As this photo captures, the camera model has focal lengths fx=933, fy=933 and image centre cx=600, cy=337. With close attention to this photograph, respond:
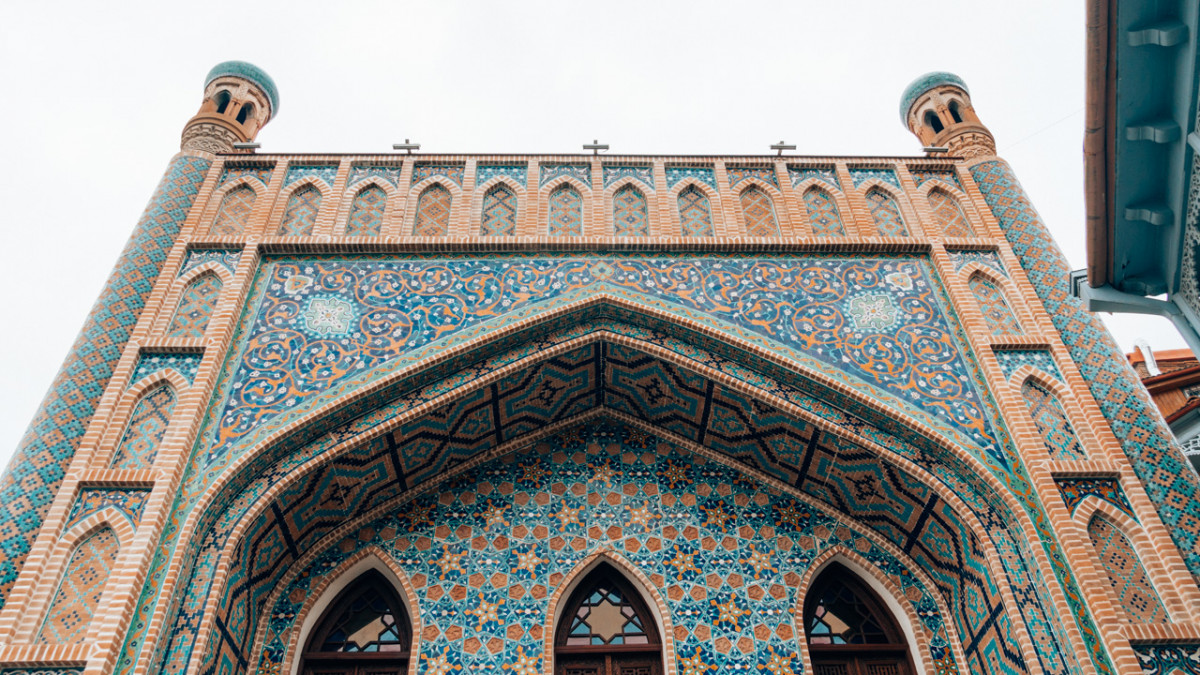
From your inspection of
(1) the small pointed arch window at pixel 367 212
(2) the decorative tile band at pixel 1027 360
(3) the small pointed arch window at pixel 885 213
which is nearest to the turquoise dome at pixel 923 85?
(3) the small pointed arch window at pixel 885 213

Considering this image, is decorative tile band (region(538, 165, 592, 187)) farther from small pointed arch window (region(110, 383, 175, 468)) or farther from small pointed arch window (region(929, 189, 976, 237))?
small pointed arch window (region(110, 383, 175, 468))

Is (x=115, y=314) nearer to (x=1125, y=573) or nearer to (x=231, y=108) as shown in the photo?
(x=231, y=108)

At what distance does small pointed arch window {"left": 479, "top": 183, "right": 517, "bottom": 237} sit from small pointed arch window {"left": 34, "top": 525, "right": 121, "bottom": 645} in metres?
3.13

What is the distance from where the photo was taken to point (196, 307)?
6133 millimetres

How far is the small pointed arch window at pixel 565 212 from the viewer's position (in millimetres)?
6828

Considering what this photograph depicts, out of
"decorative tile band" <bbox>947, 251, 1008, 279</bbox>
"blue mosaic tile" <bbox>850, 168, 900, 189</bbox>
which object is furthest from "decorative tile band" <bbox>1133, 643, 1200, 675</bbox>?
"blue mosaic tile" <bbox>850, 168, 900, 189</bbox>

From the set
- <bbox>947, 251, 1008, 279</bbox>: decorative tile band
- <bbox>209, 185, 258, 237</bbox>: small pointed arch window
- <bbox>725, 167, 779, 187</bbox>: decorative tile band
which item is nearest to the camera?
<bbox>947, 251, 1008, 279</bbox>: decorative tile band

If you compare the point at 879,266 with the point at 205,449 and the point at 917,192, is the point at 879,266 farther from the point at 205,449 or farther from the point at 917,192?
the point at 205,449

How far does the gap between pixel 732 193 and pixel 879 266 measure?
125cm

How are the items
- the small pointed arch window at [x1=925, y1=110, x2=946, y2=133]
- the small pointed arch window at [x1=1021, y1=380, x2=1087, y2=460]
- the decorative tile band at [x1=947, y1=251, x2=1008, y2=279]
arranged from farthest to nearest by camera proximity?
the small pointed arch window at [x1=925, y1=110, x2=946, y2=133] < the decorative tile band at [x1=947, y1=251, x2=1008, y2=279] < the small pointed arch window at [x1=1021, y1=380, x2=1087, y2=460]

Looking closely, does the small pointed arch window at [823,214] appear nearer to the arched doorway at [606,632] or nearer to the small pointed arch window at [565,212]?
the small pointed arch window at [565,212]

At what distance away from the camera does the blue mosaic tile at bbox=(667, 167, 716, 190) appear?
7.23 meters

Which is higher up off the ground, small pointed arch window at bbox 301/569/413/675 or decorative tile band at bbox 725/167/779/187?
decorative tile band at bbox 725/167/779/187

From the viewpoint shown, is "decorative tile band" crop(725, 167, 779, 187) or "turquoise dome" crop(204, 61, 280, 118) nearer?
"decorative tile band" crop(725, 167, 779, 187)
